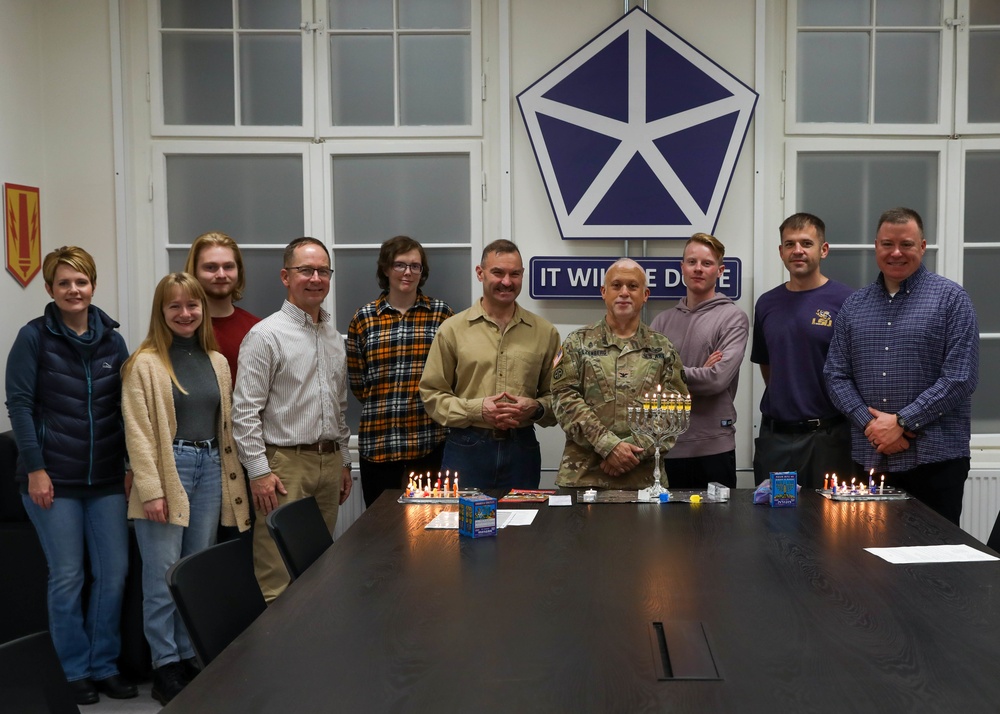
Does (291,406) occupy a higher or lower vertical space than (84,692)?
higher

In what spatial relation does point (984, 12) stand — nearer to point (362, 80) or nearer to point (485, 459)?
point (362, 80)

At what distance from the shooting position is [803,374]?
388cm

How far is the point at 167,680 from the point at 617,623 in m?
2.28

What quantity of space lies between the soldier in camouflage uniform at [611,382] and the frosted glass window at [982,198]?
2279mm

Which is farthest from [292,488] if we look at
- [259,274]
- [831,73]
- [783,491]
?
[831,73]

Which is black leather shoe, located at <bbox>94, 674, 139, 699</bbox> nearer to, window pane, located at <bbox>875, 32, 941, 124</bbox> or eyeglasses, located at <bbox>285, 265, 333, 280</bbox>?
eyeglasses, located at <bbox>285, 265, 333, 280</bbox>

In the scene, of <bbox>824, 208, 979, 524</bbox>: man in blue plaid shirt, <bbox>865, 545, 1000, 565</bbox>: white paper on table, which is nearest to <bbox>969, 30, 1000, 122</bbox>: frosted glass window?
<bbox>824, 208, 979, 524</bbox>: man in blue plaid shirt

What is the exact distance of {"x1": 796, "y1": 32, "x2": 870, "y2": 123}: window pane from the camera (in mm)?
4641

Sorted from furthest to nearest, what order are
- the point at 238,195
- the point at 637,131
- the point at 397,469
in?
the point at 238,195, the point at 637,131, the point at 397,469

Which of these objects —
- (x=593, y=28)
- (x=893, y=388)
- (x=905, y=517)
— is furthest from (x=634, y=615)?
(x=593, y=28)

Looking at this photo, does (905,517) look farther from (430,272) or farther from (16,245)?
(16,245)

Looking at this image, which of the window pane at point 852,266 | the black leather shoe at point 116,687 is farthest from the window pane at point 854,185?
the black leather shoe at point 116,687

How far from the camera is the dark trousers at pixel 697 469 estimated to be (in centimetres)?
380

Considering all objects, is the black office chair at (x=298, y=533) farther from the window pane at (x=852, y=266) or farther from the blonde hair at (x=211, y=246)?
the window pane at (x=852, y=266)
